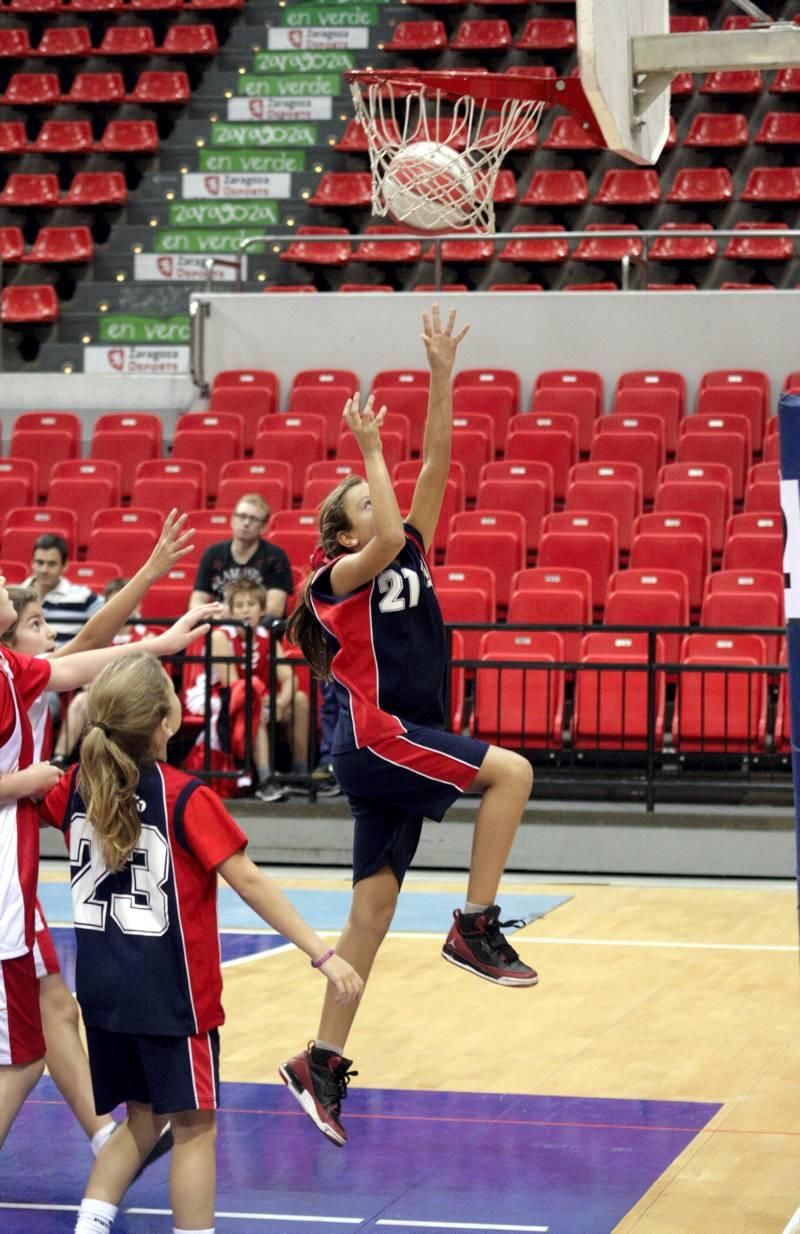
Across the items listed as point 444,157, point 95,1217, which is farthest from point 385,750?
point 444,157

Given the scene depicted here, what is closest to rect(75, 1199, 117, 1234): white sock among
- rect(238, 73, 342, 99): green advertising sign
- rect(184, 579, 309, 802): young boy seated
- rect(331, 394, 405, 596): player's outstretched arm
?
rect(331, 394, 405, 596): player's outstretched arm

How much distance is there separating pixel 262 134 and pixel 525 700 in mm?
11285

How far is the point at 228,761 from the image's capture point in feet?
37.1

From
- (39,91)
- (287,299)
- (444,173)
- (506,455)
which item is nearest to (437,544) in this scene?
(506,455)

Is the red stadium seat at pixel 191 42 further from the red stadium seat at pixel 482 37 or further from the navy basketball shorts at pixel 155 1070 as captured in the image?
the navy basketball shorts at pixel 155 1070

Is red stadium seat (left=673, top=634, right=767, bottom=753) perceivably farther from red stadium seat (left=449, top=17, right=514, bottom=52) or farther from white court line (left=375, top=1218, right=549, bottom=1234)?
red stadium seat (left=449, top=17, right=514, bottom=52)

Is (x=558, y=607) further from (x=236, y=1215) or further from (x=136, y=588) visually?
(x=236, y=1215)

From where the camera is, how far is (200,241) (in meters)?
19.4

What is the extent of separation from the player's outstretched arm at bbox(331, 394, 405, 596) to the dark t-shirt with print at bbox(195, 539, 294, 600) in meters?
5.98

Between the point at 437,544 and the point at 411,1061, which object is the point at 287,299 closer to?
the point at 437,544

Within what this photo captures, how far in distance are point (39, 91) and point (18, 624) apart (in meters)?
17.2

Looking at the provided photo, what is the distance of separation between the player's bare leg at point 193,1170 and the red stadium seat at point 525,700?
640cm

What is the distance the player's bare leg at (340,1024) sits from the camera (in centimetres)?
546

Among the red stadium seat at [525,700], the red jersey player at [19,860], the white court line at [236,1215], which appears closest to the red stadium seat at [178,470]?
the red stadium seat at [525,700]
